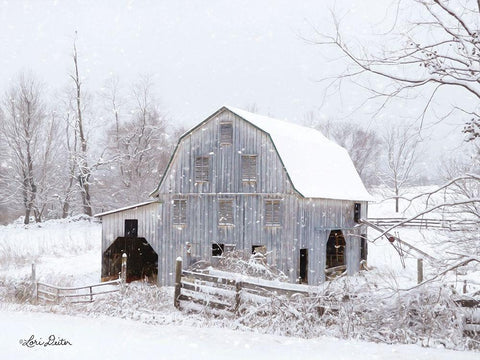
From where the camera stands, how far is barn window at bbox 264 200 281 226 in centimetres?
2111

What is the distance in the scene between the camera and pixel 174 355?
7.52 metres

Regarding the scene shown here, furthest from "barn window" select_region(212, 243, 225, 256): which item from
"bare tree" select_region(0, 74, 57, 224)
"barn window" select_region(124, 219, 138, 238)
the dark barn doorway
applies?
"bare tree" select_region(0, 74, 57, 224)

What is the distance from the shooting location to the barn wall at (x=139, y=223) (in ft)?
76.6

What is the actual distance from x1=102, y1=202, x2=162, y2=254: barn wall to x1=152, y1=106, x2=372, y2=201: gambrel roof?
0.90m

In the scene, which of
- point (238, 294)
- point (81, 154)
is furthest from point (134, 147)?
point (238, 294)

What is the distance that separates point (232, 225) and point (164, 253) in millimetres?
3696

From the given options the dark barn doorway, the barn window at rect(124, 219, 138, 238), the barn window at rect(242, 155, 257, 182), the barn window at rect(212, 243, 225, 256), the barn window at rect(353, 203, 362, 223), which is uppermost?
the barn window at rect(242, 155, 257, 182)

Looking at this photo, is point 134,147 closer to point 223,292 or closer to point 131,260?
point 131,260

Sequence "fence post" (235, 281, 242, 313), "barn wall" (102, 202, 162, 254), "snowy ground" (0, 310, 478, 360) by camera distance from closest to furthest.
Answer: "snowy ground" (0, 310, 478, 360) < "fence post" (235, 281, 242, 313) < "barn wall" (102, 202, 162, 254)

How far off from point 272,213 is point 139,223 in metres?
6.55

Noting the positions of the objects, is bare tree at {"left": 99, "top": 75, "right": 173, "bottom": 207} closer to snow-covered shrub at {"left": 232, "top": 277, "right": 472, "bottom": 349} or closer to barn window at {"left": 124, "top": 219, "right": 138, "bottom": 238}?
barn window at {"left": 124, "top": 219, "right": 138, "bottom": 238}

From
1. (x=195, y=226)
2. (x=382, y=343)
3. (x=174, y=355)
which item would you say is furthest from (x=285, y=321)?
(x=195, y=226)

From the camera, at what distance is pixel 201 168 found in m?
22.5
